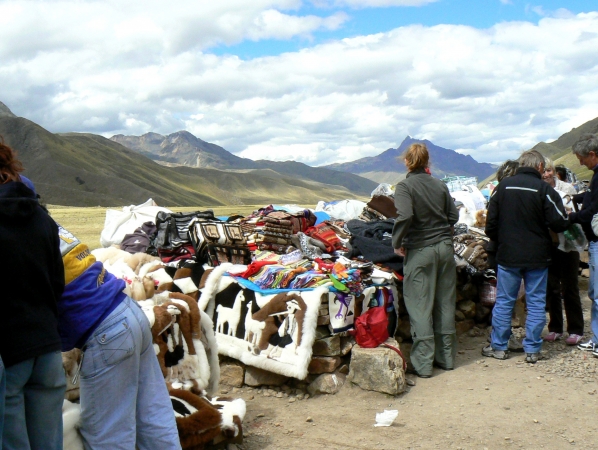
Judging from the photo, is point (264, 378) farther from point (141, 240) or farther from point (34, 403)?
point (34, 403)

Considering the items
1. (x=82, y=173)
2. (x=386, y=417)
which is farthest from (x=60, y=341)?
(x=82, y=173)

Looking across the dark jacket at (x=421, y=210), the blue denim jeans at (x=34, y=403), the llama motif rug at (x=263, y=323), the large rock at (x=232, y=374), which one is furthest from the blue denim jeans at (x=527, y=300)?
the blue denim jeans at (x=34, y=403)

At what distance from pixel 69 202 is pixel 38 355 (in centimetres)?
11051

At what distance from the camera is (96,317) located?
9.66 ft

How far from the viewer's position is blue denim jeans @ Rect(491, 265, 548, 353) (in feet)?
20.0

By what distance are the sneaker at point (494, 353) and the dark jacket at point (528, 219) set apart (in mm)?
1045

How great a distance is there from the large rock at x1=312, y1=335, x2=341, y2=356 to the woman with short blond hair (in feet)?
2.78

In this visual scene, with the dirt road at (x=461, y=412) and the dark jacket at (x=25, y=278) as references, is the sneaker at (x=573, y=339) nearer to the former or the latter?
the dirt road at (x=461, y=412)

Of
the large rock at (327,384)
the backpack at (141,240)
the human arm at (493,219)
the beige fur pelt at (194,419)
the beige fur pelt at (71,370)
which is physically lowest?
the large rock at (327,384)

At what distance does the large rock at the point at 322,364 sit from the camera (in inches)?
234

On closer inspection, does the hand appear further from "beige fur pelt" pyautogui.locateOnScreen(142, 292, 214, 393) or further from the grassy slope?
the grassy slope

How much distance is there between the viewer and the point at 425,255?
604 cm

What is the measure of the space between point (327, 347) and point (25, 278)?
3.85 m

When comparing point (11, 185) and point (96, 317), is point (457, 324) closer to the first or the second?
point (96, 317)
